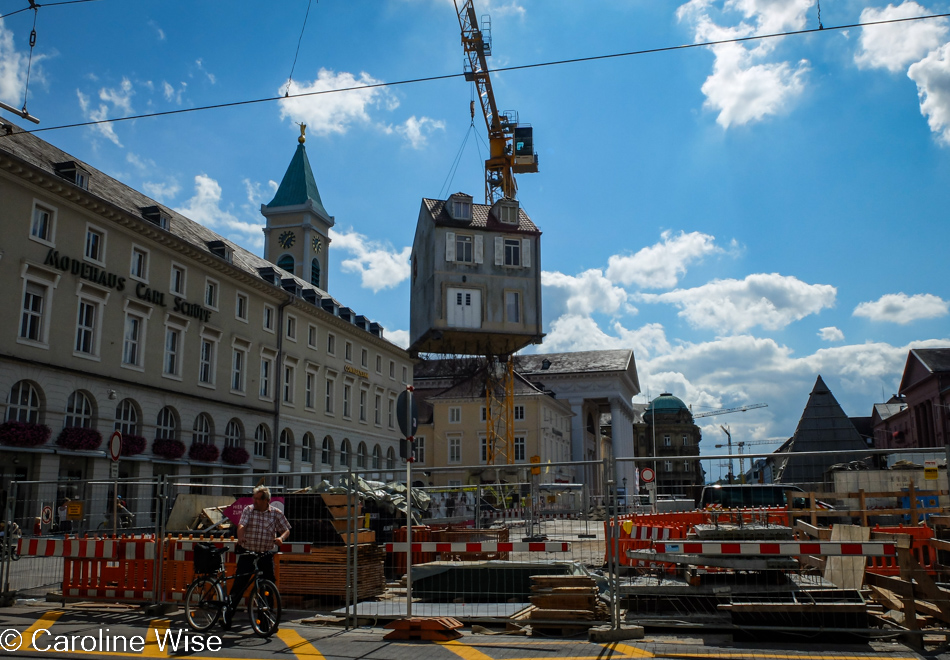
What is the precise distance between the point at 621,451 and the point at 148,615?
3507 inches

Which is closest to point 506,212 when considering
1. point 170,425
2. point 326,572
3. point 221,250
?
point 221,250

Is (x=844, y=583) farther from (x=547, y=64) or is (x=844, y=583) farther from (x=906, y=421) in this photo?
(x=906, y=421)

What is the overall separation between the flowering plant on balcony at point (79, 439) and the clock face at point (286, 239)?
49.1m

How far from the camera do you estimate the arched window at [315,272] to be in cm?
7938

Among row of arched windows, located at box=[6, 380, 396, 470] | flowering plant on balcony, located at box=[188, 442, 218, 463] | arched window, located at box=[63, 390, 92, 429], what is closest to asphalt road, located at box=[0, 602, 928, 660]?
row of arched windows, located at box=[6, 380, 396, 470]

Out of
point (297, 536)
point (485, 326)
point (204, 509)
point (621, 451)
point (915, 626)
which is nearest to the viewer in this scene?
point (915, 626)

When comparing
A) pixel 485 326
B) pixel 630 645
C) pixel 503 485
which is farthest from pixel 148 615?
pixel 485 326

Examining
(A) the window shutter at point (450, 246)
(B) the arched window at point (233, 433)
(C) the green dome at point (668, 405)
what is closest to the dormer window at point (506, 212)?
(A) the window shutter at point (450, 246)

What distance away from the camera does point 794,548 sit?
903cm

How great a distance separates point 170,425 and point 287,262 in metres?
43.0

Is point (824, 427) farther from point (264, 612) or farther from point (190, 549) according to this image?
point (264, 612)

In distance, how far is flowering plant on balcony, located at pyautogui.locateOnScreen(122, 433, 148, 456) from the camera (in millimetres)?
33438

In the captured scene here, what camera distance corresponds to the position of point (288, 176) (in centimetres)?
8212

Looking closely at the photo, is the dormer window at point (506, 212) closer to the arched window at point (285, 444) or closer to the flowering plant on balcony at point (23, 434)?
the arched window at point (285, 444)
